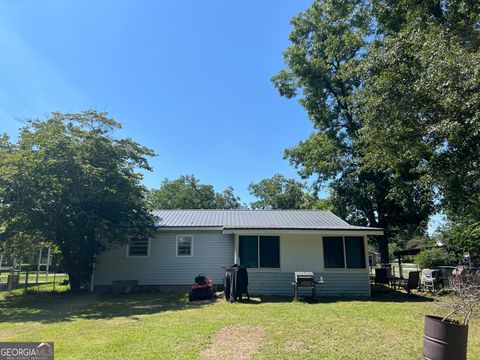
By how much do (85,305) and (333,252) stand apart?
8892 mm

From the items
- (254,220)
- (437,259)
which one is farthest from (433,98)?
(437,259)

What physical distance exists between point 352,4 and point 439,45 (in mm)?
8389

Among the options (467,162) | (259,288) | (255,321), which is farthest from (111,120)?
(467,162)

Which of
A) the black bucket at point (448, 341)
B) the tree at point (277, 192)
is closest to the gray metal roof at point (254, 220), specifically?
the black bucket at point (448, 341)

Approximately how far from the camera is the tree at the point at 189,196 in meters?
43.0

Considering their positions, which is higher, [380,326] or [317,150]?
[317,150]

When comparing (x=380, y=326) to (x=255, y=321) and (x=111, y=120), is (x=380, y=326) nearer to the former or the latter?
(x=255, y=321)

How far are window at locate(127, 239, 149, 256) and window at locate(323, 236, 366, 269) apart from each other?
7506 millimetres

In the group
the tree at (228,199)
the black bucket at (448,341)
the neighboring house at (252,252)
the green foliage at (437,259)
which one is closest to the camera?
the black bucket at (448,341)

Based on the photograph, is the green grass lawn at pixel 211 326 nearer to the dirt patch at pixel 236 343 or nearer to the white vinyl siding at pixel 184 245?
the dirt patch at pixel 236 343

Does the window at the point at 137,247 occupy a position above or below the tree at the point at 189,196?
below

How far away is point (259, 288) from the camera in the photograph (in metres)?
12.4

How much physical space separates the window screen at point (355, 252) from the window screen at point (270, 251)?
8.82 ft

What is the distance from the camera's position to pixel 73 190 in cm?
1165
